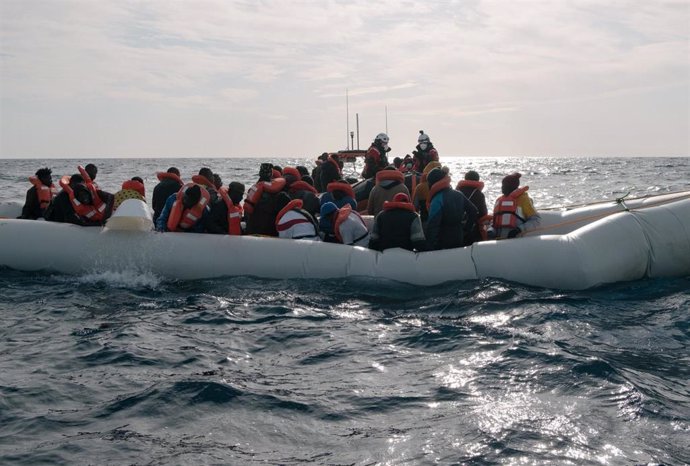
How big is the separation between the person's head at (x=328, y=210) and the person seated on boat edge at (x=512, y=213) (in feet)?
6.33

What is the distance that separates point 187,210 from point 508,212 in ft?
12.5

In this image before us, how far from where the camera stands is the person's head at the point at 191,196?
880 cm

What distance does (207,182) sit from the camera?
9.88 metres

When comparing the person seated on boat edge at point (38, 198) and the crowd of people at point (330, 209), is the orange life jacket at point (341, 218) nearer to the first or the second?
the crowd of people at point (330, 209)

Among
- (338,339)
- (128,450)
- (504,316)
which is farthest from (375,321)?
(128,450)

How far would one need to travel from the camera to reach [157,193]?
1007cm

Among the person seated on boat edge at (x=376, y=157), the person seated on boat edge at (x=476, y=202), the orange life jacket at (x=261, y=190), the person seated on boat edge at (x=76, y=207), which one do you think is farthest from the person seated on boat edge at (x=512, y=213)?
the person seated on boat edge at (x=76, y=207)

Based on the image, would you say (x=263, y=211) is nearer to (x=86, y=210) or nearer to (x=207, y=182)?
(x=207, y=182)

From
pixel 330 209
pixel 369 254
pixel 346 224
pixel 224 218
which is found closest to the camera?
pixel 369 254

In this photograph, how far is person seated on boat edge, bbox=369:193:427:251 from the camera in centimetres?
826

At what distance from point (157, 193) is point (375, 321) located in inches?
177

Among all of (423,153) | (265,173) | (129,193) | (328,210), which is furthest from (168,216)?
(423,153)

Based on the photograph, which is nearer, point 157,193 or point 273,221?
point 273,221

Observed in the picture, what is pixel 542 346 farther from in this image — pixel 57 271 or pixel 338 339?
pixel 57 271
